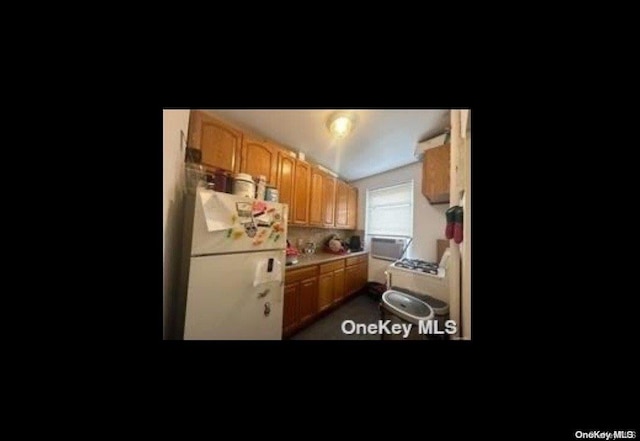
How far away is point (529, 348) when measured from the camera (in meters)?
0.38

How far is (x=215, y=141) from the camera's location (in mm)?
999

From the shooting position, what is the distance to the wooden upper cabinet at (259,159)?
116 centimetres

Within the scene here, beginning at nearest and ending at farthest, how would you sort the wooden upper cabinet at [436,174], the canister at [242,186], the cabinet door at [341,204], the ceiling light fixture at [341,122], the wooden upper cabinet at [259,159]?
the ceiling light fixture at [341,122] < the canister at [242,186] < the wooden upper cabinet at [436,174] < the wooden upper cabinet at [259,159] < the cabinet door at [341,204]

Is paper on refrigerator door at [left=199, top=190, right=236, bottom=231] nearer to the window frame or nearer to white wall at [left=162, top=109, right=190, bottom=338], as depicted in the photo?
white wall at [left=162, top=109, right=190, bottom=338]

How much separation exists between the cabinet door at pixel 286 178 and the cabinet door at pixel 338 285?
592 millimetres

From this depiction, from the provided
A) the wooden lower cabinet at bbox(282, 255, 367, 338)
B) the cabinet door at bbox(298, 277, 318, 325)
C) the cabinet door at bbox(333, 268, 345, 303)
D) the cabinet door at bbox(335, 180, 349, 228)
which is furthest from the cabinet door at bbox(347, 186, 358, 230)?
the cabinet door at bbox(298, 277, 318, 325)

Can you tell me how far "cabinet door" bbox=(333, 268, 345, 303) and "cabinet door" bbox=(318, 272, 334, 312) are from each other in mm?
34

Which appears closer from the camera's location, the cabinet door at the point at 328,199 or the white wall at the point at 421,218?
the white wall at the point at 421,218

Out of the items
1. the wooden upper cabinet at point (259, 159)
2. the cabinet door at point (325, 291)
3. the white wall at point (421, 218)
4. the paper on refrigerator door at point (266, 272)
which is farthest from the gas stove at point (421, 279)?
the wooden upper cabinet at point (259, 159)

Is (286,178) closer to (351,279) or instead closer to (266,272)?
(266,272)

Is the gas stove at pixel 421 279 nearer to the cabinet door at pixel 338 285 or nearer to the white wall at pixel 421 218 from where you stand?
the white wall at pixel 421 218

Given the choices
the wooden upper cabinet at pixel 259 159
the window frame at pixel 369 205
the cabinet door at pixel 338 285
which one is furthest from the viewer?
the cabinet door at pixel 338 285

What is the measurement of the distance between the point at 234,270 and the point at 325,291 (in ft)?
2.59

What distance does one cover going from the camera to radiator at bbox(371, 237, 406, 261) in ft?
4.77
